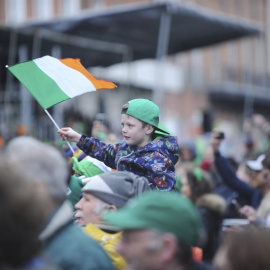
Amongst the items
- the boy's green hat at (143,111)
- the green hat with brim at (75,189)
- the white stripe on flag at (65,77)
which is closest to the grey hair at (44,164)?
the green hat with brim at (75,189)

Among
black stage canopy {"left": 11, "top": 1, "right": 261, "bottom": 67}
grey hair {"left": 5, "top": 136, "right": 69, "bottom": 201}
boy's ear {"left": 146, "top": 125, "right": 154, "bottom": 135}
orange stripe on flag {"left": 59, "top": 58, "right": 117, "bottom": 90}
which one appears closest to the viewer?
grey hair {"left": 5, "top": 136, "right": 69, "bottom": 201}

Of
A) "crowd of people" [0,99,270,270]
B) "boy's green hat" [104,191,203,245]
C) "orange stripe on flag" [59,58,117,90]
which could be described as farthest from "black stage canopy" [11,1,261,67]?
"boy's green hat" [104,191,203,245]

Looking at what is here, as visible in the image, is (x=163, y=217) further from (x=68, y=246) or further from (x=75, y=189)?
(x=75, y=189)

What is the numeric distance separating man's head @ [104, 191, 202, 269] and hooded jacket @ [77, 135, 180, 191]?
5.14ft

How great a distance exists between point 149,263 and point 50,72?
257 cm

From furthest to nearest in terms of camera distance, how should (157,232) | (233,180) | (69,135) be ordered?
(233,180)
(69,135)
(157,232)

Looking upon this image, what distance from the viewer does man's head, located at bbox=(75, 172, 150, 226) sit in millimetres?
3469

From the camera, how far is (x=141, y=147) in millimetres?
4484

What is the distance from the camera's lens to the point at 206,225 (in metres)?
5.80

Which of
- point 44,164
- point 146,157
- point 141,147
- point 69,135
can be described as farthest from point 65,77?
point 44,164

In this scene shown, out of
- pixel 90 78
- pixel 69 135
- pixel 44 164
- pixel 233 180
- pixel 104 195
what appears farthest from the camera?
pixel 233 180

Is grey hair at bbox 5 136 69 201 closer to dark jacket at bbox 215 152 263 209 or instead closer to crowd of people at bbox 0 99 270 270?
crowd of people at bbox 0 99 270 270

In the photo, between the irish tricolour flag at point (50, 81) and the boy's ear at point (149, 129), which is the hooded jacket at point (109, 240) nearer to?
the boy's ear at point (149, 129)

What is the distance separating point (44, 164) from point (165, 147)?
1.63 m
